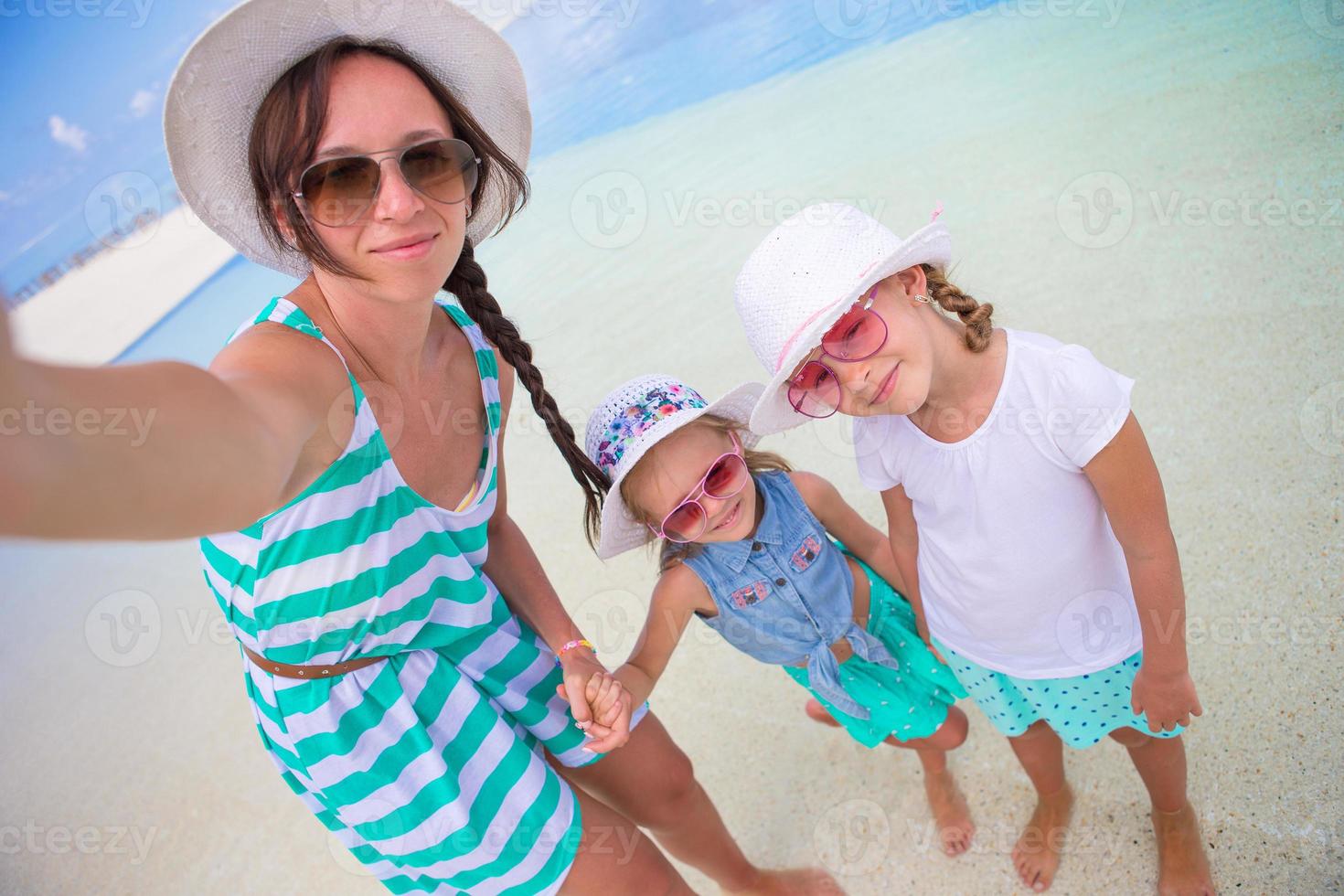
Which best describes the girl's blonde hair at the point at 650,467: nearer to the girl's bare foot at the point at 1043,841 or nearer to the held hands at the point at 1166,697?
the held hands at the point at 1166,697

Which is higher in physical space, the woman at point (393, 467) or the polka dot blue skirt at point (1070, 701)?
the woman at point (393, 467)

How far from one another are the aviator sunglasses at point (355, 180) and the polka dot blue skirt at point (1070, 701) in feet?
4.45

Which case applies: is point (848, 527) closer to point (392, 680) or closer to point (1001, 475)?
point (1001, 475)

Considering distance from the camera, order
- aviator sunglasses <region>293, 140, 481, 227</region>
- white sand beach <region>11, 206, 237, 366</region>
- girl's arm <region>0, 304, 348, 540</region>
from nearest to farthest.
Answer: girl's arm <region>0, 304, 348, 540</region>, aviator sunglasses <region>293, 140, 481, 227</region>, white sand beach <region>11, 206, 237, 366</region>

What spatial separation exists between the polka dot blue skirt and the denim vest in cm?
27

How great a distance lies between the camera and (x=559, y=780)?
1.63 m

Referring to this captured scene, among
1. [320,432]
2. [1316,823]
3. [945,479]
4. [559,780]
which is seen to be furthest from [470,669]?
[1316,823]

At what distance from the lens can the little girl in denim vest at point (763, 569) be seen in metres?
1.80

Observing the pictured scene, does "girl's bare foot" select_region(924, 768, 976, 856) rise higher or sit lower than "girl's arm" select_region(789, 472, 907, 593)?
lower

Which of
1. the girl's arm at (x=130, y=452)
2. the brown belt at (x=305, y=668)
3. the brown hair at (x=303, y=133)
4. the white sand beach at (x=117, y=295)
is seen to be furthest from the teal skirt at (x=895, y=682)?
the white sand beach at (x=117, y=295)

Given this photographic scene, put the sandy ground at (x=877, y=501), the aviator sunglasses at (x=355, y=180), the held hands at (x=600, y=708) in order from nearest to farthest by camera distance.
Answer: the aviator sunglasses at (x=355, y=180) < the held hands at (x=600, y=708) < the sandy ground at (x=877, y=501)

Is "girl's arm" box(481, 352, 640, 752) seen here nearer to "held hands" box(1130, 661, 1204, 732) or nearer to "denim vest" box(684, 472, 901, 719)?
"denim vest" box(684, 472, 901, 719)

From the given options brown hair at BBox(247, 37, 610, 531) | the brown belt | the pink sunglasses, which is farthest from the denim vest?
brown hair at BBox(247, 37, 610, 531)

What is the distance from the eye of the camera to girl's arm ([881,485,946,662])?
1.77 meters
